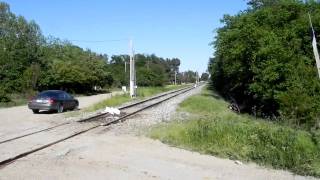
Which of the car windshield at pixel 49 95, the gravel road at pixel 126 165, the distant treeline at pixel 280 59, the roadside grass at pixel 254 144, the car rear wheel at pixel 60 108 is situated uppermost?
the distant treeline at pixel 280 59

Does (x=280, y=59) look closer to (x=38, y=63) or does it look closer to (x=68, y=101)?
(x=68, y=101)

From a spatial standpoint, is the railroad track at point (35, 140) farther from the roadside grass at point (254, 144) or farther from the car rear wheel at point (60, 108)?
the car rear wheel at point (60, 108)

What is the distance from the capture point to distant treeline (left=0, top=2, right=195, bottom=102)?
6781 cm

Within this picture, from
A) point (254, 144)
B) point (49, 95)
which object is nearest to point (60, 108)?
point (49, 95)

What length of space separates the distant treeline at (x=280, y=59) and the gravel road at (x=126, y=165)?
1562 cm

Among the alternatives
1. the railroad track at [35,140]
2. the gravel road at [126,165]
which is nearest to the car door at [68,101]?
the railroad track at [35,140]

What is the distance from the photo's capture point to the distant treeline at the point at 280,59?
32.6 metres

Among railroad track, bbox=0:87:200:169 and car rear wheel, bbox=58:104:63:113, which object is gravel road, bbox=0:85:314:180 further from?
Answer: car rear wheel, bbox=58:104:63:113

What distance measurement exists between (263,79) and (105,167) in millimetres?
26657

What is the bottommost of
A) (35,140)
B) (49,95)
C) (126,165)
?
(35,140)

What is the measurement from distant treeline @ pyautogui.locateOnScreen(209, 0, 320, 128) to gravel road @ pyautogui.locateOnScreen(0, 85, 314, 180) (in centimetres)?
1562

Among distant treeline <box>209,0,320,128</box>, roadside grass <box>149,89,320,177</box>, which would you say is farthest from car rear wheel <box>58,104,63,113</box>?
roadside grass <box>149,89,320,177</box>

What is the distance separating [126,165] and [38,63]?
235 feet

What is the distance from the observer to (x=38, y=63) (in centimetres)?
8156
